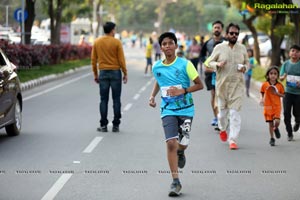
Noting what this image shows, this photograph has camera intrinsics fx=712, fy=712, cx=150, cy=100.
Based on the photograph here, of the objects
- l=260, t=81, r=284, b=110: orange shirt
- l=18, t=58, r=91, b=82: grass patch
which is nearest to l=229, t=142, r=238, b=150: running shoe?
l=260, t=81, r=284, b=110: orange shirt

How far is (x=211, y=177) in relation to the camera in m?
8.41

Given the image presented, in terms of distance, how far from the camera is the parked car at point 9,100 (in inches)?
428

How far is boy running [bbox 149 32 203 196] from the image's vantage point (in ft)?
24.3

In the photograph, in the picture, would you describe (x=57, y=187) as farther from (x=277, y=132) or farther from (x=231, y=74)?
(x=277, y=132)

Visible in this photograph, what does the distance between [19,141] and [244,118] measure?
5.48m

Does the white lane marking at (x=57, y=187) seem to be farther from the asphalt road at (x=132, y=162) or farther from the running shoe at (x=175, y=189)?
the running shoe at (x=175, y=189)

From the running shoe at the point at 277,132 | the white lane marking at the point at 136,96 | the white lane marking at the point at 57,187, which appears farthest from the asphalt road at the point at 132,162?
the white lane marking at the point at 136,96

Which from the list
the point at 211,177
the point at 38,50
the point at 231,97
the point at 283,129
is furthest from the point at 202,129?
the point at 38,50

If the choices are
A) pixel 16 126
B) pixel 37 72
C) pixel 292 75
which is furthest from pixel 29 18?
pixel 292 75

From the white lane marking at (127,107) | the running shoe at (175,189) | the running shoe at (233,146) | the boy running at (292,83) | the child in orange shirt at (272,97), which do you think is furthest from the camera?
Answer: the white lane marking at (127,107)

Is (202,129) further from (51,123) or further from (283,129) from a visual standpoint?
(51,123)

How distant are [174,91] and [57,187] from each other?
1.66 metres

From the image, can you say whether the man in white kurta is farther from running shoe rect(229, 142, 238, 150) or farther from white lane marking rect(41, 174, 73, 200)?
white lane marking rect(41, 174, 73, 200)

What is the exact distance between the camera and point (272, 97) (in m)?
11.1
